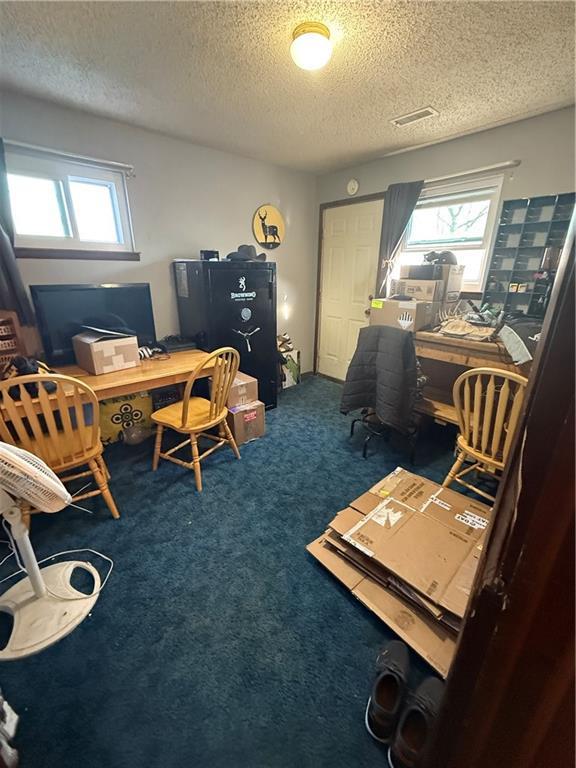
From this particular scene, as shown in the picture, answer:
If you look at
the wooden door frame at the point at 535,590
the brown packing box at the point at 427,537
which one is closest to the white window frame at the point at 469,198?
the brown packing box at the point at 427,537

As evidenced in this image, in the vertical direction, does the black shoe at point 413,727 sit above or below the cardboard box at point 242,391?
below

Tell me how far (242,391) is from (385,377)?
3.72 ft

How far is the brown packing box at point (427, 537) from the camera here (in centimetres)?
128

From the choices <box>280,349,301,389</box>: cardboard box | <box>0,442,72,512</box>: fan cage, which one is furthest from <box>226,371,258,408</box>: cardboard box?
<box>0,442,72,512</box>: fan cage

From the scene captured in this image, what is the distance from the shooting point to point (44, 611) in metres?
1.33

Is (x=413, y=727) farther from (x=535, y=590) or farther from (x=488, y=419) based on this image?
(x=488, y=419)

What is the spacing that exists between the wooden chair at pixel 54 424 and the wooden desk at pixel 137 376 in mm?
187

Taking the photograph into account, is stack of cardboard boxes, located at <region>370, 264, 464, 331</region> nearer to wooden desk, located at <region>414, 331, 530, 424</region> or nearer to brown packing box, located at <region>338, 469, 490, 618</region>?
wooden desk, located at <region>414, 331, 530, 424</region>

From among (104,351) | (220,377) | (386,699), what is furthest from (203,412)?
(386,699)

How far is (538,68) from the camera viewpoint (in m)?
1.69

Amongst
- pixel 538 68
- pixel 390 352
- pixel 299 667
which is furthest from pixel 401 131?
pixel 299 667

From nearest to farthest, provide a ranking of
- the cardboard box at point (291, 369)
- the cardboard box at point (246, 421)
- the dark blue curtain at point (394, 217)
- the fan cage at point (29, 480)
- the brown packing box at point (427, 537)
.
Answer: the fan cage at point (29, 480), the brown packing box at point (427, 537), the cardboard box at point (246, 421), the dark blue curtain at point (394, 217), the cardboard box at point (291, 369)

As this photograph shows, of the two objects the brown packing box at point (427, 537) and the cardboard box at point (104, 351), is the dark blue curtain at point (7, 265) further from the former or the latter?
the brown packing box at point (427, 537)

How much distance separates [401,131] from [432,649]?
3.25 meters
